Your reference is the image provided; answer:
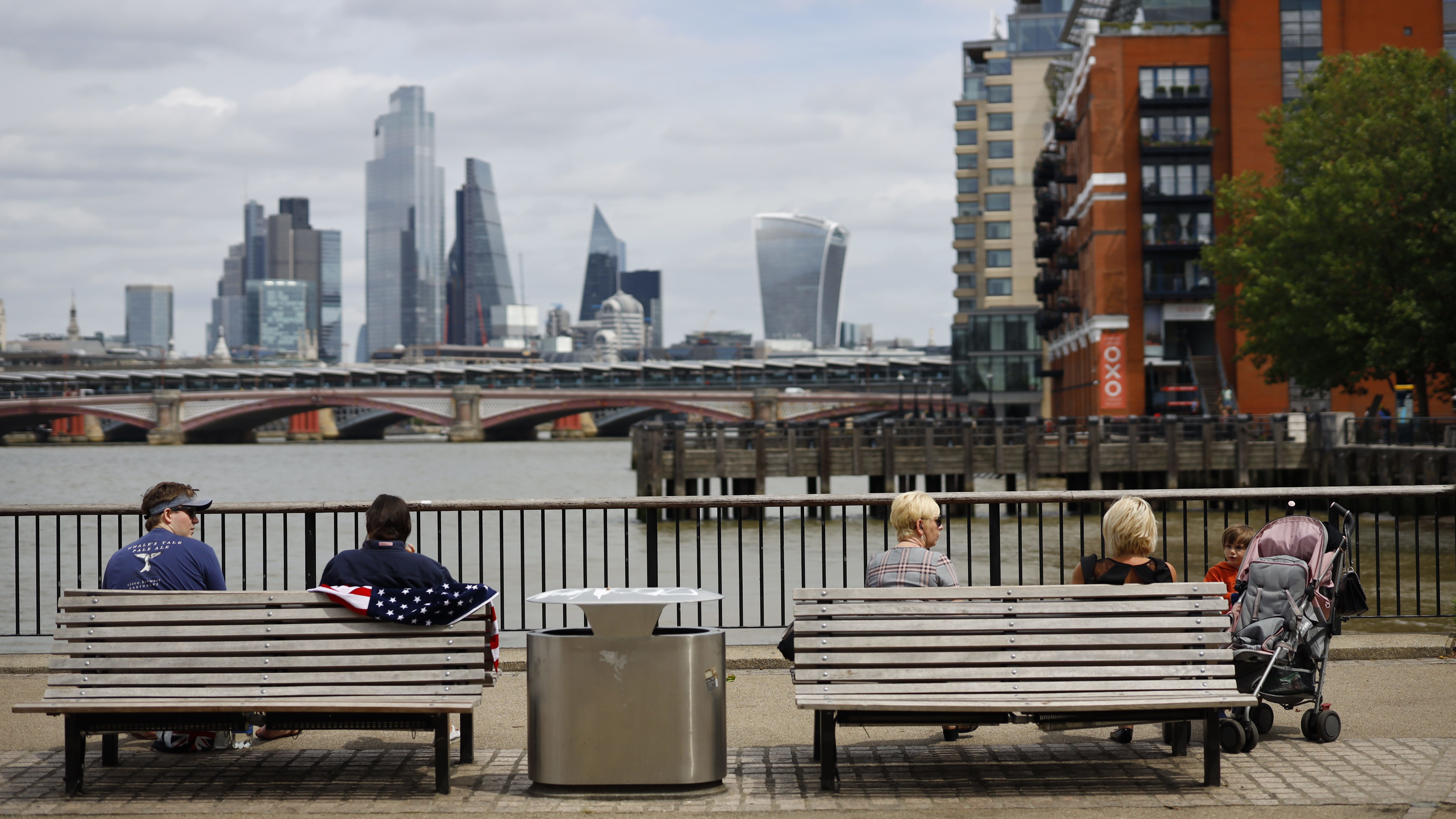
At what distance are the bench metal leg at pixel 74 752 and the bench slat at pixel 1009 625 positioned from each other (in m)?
2.87

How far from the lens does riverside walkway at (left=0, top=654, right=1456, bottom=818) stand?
540cm

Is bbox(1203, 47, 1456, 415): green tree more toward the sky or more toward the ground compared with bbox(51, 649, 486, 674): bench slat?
more toward the sky

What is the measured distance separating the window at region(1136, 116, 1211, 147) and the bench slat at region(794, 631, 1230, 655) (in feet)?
157

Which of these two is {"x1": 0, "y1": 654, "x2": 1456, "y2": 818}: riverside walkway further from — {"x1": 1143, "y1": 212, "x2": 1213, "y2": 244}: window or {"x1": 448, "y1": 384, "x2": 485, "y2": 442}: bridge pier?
{"x1": 448, "y1": 384, "x2": 485, "y2": 442}: bridge pier

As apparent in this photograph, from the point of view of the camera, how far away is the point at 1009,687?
5559mm

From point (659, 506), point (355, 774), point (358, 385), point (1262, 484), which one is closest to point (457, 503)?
point (659, 506)

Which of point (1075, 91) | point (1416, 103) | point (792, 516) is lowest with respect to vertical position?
point (792, 516)

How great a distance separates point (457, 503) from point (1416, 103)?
34.4m

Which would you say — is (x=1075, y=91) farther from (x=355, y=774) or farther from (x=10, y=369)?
(x=10, y=369)

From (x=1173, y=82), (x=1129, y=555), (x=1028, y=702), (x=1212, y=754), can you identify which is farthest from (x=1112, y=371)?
(x=1028, y=702)

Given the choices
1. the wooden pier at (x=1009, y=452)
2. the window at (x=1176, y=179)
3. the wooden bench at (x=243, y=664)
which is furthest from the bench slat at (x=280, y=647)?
the window at (x=1176, y=179)

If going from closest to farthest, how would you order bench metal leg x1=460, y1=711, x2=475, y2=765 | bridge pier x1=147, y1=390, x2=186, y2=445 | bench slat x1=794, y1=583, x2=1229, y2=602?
1. bench slat x1=794, y1=583, x2=1229, y2=602
2. bench metal leg x1=460, y1=711, x2=475, y2=765
3. bridge pier x1=147, y1=390, x2=186, y2=445

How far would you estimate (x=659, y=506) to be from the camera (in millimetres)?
7809

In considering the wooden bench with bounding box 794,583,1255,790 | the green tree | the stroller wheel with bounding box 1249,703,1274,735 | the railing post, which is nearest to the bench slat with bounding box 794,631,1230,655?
the wooden bench with bounding box 794,583,1255,790
